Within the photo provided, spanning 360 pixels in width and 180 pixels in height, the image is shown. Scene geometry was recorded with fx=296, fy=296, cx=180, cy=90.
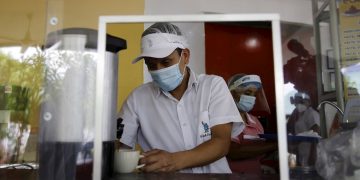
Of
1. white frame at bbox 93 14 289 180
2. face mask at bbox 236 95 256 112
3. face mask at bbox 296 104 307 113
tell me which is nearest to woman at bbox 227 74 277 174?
face mask at bbox 236 95 256 112

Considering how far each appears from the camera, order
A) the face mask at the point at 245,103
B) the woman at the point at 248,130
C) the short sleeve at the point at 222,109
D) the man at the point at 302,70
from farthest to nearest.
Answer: the face mask at the point at 245,103, the woman at the point at 248,130, the short sleeve at the point at 222,109, the man at the point at 302,70

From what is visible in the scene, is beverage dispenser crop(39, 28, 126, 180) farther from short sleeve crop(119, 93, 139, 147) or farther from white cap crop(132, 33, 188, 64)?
short sleeve crop(119, 93, 139, 147)

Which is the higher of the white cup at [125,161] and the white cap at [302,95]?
the white cap at [302,95]

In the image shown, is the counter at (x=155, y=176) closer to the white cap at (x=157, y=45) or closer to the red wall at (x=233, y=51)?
the white cap at (x=157, y=45)

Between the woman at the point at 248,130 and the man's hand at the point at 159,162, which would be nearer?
the man's hand at the point at 159,162

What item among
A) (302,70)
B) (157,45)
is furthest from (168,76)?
(302,70)

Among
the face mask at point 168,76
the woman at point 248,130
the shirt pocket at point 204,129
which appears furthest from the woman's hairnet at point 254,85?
the face mask at point 168,76

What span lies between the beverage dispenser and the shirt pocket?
47 cm

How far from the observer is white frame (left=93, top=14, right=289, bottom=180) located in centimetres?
67

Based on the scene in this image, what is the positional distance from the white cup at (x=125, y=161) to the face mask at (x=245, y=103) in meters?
0.91

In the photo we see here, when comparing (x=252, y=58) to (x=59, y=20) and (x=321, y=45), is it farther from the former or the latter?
(x=59, y=20)

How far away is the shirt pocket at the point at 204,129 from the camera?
1.16 m

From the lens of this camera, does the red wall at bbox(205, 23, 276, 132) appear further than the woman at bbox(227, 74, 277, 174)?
Yes

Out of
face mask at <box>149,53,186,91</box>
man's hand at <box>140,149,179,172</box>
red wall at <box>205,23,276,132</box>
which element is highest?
red wall at <box>205,23,276,132</box>
